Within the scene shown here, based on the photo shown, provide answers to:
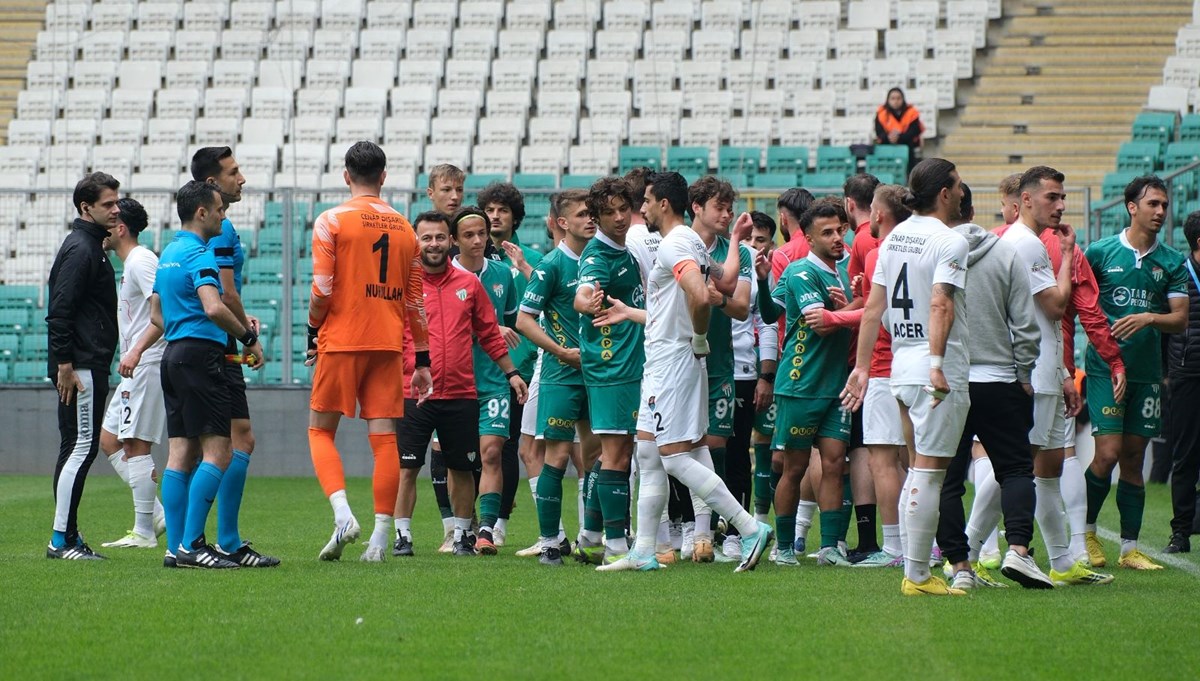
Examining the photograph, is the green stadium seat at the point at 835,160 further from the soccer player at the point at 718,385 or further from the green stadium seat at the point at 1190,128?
the soccer player at the point at 718,385

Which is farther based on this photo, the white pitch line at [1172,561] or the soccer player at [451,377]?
the soccer player at [451,377]

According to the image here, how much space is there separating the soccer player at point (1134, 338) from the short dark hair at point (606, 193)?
299cm

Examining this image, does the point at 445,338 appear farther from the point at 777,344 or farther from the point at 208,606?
the point at 208,606

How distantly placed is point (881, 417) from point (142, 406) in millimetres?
5046

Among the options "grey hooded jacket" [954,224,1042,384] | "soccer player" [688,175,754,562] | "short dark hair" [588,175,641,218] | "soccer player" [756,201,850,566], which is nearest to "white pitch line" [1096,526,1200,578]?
"soccer player" [756,201,850,566]

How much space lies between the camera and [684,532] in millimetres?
9141

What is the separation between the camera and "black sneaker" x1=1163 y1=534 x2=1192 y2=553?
30.7 feet

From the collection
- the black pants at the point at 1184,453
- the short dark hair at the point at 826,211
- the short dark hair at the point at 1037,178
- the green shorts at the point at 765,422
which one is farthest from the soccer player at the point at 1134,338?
the green shorts at the point at 765,422

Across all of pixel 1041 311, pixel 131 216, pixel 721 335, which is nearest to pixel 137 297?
pixel 131 216

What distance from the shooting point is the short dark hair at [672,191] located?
7781 millimetres

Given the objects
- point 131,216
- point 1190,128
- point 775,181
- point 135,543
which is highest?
point 1190,128

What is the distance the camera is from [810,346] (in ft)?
27.8

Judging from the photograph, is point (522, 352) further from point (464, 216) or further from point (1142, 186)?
point (1142, 186)

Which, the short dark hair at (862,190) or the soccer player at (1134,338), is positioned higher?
the short dark hair at (862,190)
